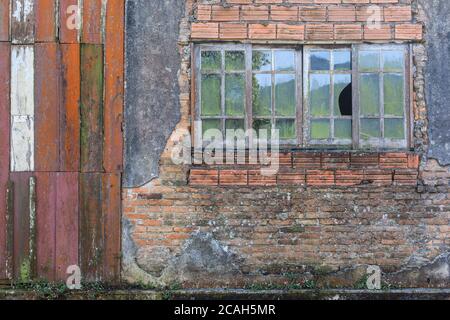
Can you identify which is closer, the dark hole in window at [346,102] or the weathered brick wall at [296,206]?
the weathered brick wall at [296,206]

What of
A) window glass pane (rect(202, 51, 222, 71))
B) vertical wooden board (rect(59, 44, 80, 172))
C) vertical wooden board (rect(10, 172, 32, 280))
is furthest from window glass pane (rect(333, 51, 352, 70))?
vertical wooden board (rect(10, 172, 32, 280))

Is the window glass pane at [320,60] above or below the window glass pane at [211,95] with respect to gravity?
above

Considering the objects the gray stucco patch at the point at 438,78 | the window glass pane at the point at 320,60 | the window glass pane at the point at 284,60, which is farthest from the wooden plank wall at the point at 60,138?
the gray stucco patch at the point at 438,78

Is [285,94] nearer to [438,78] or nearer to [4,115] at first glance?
[438,78]

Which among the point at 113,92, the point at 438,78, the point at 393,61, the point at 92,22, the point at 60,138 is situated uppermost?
the point at 92,22

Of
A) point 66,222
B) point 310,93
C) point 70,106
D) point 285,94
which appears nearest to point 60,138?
point 70,106

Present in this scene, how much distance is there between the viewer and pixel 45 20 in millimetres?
5547

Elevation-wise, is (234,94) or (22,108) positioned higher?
(234,94)

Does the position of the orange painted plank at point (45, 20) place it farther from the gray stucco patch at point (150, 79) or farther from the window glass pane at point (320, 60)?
the window glass pane at point (320, 60)

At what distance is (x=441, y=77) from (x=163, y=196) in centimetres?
307

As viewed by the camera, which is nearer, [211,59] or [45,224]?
[45,224]

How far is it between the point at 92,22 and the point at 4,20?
89 cm

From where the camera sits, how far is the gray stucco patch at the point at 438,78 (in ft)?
18.3

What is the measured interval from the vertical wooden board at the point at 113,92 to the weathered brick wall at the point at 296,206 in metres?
0.41
